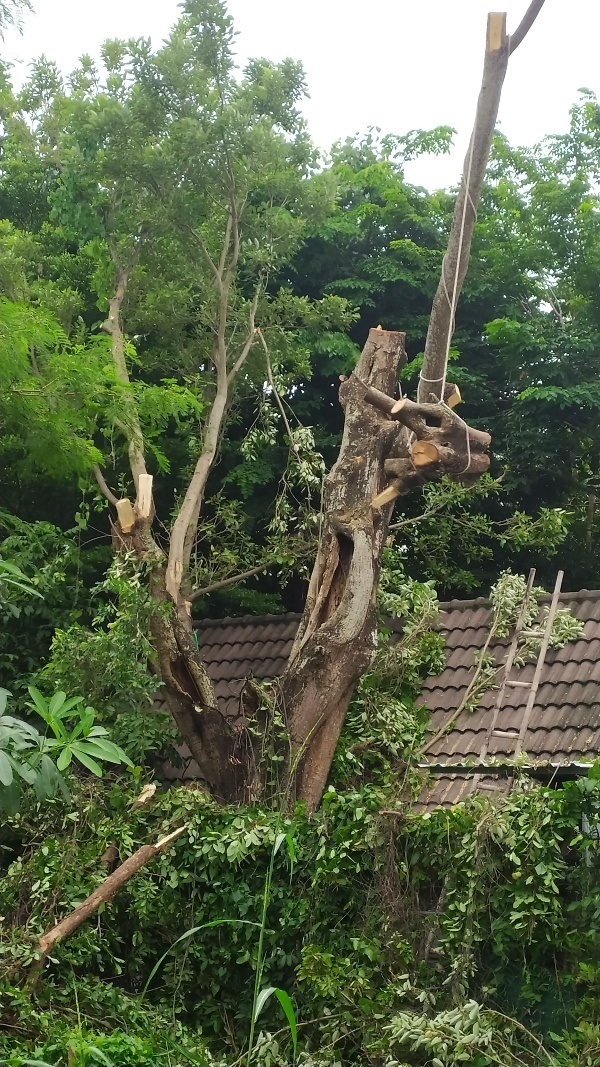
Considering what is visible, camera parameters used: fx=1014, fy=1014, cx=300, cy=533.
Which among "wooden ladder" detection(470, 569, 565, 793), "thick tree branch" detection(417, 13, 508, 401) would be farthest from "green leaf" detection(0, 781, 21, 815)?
"thick tree branch" detection(417, 13, 508, 401)

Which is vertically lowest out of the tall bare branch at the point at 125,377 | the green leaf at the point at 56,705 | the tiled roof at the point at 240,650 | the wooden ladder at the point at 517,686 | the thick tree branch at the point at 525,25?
the tiled roof at the point at 240,650

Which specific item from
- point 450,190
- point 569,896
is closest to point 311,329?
point 450,190

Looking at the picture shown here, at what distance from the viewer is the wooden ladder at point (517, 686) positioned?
20.2 ft

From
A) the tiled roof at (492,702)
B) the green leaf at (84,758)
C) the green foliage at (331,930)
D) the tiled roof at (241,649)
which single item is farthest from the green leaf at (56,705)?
the tiled roof at (241,649)

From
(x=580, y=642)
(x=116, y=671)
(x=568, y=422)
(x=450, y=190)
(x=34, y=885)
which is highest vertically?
(x=450, y=190)

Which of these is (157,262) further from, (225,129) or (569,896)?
(569,896)

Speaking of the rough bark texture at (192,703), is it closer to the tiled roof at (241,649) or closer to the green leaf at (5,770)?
the tiled roof at (241,649)

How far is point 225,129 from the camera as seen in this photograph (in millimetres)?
7988

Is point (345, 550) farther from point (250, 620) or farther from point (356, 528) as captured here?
point (250, 620)

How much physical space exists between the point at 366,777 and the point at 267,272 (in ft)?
14.9

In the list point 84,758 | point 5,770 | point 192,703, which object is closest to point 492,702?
point 192,703

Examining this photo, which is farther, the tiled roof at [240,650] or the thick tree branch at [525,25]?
the tiled roof at [240,650]

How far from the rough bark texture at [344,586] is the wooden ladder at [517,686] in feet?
Answer: 3.00

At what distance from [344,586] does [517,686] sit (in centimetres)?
133
